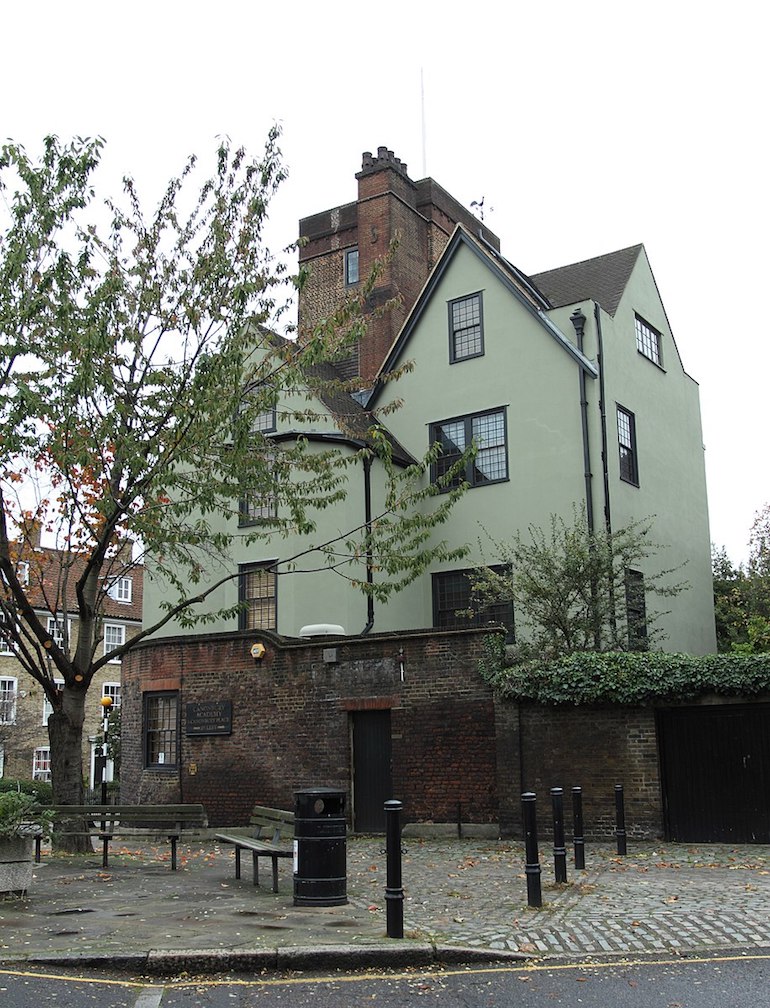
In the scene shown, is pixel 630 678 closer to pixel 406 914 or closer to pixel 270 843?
pixel 270 843

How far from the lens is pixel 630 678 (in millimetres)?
16438

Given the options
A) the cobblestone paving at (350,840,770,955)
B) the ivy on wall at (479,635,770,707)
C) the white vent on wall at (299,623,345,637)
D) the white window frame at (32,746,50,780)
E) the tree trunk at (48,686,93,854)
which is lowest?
the white window frame at (32,746,50,780)

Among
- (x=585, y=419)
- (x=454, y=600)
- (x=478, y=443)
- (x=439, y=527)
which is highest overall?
(x=585, y=419)

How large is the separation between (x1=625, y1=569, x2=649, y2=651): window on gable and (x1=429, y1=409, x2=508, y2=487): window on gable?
4.02 metres

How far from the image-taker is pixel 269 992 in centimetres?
747

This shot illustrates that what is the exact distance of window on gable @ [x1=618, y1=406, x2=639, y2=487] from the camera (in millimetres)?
24312

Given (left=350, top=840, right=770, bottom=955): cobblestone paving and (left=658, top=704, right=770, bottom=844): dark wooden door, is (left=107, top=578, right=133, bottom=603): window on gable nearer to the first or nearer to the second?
(left=350, top=840, right=770, bottom=955): cobblestone paving

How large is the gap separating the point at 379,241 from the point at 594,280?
20.4 ft

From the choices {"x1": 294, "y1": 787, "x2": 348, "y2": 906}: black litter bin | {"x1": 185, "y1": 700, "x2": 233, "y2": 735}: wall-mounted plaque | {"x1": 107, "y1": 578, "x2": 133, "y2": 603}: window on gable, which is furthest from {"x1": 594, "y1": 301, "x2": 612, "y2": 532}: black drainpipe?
{"x1": 107, "y1": 578, "x2": 133, "y2": 603}: window on gable

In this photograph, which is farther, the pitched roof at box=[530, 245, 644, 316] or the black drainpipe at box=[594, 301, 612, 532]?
the pitched roof at box=[530, 245, 644, 316]

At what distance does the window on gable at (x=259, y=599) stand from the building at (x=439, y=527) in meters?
0.07

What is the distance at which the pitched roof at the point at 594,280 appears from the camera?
26.0m

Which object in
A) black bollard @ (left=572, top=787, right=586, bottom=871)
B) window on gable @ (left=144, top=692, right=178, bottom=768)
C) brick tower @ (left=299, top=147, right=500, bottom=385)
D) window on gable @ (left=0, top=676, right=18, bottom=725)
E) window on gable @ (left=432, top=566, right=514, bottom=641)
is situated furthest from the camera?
window on gable @ (left=0, top=676, right=18, bottom=725)

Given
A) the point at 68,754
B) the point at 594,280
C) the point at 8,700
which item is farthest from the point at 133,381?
the point at 8,700
